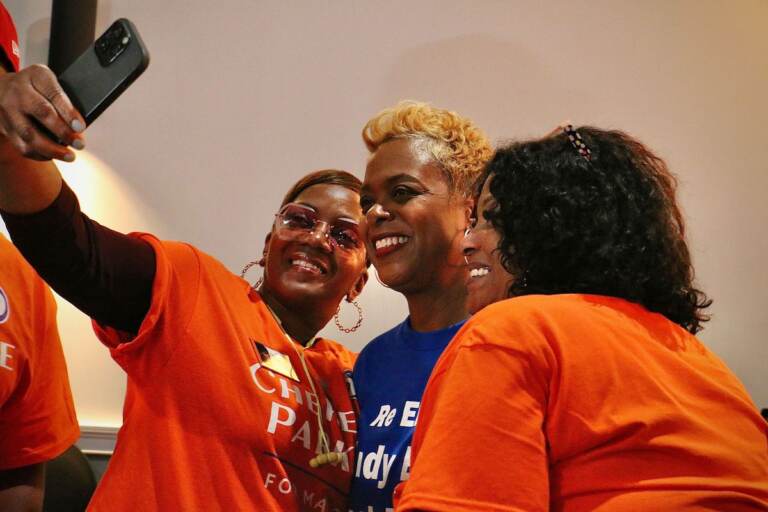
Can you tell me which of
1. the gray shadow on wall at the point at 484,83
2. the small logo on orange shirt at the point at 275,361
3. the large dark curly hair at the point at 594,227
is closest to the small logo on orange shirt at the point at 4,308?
→ the small logo on orange shirt at the point at 275,361

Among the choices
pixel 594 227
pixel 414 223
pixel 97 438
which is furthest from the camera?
pixel 97 438

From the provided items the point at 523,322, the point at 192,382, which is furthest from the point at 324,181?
the point at 523,322

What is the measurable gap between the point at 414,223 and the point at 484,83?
4.05ft

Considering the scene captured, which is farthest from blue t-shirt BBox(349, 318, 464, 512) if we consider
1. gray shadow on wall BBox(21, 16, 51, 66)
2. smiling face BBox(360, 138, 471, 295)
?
gray shadow on wall BBox(21, 16, 51, 66)

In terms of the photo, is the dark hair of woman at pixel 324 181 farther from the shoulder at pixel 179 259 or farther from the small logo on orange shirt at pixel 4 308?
the small logo on orange shirt at pixel 4 308

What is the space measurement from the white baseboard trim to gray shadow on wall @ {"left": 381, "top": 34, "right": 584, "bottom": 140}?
154cm

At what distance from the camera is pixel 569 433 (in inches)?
29.5

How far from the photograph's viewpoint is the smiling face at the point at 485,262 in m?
1.07

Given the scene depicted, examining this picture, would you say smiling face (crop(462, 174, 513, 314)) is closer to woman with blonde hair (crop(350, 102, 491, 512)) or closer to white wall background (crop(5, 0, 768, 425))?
woman with blonde hair (crop(350, 102, 491, 512))

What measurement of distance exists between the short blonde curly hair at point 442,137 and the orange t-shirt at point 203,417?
538mm

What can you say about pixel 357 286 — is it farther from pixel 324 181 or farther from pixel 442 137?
pixel 442 137

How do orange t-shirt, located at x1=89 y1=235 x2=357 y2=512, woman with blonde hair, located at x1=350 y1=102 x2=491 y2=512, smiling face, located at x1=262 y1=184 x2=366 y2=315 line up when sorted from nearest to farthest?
orange t-shirt, located at x1=89 y1=235 x2=357 y2=512 < woman with blonde hair, located at x1=350 y1=102 x2=491 y2=512 < smiling face, located at x1=262 y1=184 x2=366 y2=315

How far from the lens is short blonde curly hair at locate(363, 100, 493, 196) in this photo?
1627mm

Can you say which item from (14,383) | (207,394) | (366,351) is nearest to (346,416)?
(366,351)
